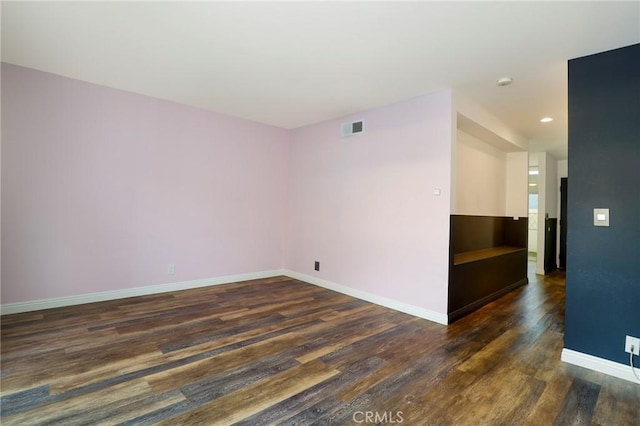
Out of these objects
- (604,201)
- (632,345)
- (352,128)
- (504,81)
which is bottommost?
(632,345)

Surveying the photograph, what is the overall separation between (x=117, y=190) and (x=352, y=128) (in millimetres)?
A: 3180

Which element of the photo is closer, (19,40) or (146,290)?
(19,40)

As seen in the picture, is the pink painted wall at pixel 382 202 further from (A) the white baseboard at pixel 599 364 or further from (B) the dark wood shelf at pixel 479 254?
(A) the white baseboard at pixel 599 364

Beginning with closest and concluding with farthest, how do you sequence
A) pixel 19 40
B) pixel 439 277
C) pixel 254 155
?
1. pixel 19 40
2. pixel 439 277
3. pixel 254 155

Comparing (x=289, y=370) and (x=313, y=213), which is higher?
(x=313, y=213)

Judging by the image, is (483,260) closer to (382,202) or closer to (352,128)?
(382,202)

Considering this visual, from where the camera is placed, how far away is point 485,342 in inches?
110

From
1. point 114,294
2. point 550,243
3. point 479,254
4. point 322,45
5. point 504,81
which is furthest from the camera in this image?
point 550,243

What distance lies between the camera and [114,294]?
12.1 ft

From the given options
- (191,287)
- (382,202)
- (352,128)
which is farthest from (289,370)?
(352,128)

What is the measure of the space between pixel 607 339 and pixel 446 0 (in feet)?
9.07

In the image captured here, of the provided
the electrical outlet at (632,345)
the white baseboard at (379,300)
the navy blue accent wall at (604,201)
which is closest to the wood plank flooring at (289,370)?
the white baseboard at (379,300)

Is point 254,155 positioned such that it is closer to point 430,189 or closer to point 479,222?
point 430,189

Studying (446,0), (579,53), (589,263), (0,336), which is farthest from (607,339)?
(0,336)
